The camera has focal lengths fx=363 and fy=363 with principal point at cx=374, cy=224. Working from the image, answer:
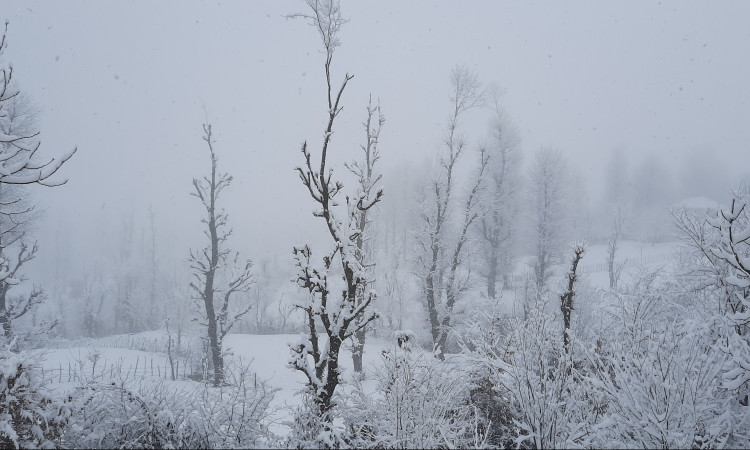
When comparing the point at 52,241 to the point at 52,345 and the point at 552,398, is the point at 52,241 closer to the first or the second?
the point at 52,345

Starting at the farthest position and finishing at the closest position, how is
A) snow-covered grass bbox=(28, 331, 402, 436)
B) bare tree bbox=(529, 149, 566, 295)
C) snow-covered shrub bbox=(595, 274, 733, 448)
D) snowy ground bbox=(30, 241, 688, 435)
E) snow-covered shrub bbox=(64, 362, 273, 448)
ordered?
bare tree bbox=(529, 149, 566, 295), snow-covered grass bbox=(28, 331, 402, 436), snowy ground bbox=(30, 241, 688, 435), snow-covered shrub bbox=(64, 362, 273, 448), snow-covered shrub bbox=(595, 274, 733, 448)

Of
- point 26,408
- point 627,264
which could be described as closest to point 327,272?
point 26,408

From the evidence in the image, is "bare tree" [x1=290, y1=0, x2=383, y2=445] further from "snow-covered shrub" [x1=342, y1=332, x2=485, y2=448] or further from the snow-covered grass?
the snow-covered grass

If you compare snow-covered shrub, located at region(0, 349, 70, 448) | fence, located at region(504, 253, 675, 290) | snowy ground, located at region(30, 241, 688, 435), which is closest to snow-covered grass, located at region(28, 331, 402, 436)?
snowy ground, located at region(30, 241, 688, 435)

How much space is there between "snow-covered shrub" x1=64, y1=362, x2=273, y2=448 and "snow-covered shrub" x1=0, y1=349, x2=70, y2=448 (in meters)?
0.19

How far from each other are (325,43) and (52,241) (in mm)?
98742

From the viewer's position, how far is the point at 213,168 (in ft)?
41.7

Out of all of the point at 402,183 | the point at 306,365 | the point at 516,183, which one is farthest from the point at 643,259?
the point at 306,365

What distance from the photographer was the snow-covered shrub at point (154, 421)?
4.41 m

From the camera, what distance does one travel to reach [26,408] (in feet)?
13.9

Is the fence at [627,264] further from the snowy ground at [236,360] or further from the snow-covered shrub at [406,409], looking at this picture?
the snow-covered shrub at [406,409]

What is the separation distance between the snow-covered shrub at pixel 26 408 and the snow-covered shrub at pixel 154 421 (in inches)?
7.4

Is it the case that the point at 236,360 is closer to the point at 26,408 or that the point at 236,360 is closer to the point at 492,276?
the point at 26,408

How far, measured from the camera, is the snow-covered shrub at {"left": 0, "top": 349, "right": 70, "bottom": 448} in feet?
13.1
